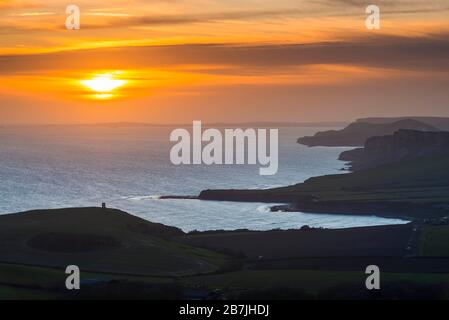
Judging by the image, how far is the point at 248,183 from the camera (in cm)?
16638

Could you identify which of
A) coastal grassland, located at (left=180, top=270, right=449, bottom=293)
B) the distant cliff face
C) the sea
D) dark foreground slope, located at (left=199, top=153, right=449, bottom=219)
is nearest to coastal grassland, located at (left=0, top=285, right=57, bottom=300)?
coastal grassland, located at (left=180, top=270, right=449, bottom=293)

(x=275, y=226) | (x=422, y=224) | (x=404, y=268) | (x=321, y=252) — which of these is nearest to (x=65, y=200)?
(x=275, y=226)

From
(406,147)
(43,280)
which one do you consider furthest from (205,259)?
(406,147)

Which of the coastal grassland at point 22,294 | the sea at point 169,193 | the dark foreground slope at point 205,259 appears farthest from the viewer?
the sea at point 169,193

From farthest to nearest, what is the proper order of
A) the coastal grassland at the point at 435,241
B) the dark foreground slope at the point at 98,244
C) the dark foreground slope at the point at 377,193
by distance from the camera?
the dark foreground slope at the point at 377,193 → the coastal grassland at the point at 435,241 → the dark foreground slope at the point at 98,244

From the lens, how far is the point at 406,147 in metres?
185

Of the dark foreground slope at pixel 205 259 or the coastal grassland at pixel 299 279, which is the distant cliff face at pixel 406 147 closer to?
the dark foreground slope at pixel 205 259

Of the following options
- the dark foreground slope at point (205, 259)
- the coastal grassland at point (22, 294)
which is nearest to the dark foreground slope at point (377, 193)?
the dark foreground slope at point (205, 259)

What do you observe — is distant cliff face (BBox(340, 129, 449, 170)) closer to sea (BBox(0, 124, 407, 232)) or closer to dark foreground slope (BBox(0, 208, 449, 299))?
sea (BBox(0, 124, 407, 232))

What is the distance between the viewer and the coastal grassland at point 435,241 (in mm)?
75438

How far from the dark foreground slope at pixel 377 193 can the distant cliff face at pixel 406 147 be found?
12.1 metres

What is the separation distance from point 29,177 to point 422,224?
105 meters

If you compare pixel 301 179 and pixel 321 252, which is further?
pixel 301 179

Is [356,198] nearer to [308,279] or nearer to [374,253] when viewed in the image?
[374,253]
